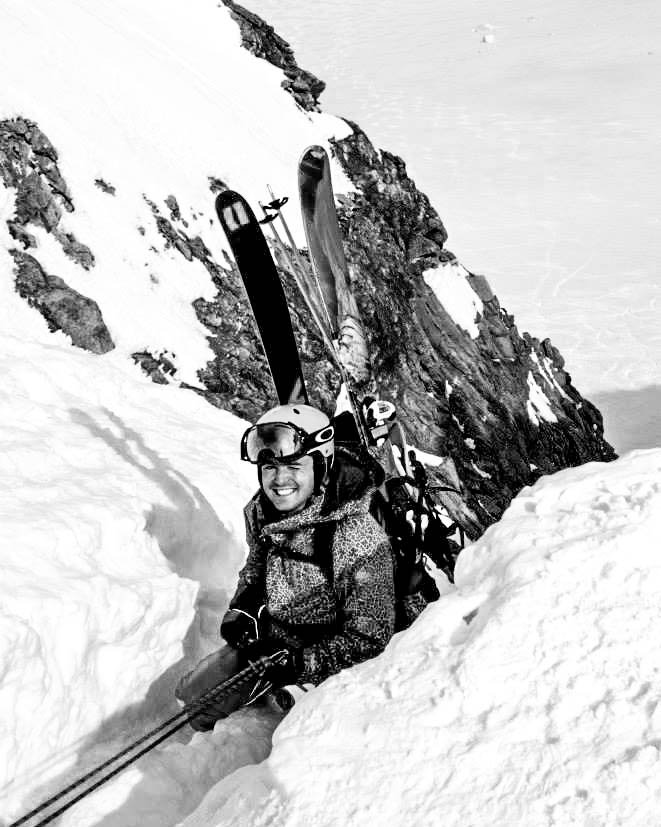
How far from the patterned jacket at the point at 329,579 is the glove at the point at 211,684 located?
0.80 feet

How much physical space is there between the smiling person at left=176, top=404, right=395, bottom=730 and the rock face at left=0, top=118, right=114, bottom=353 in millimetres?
7417

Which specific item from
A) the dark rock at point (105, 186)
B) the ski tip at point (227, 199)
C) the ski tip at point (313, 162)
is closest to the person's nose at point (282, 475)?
the ski tip at point (227, 199)

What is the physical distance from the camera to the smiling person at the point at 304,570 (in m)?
4.34

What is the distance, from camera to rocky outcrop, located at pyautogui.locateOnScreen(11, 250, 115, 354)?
11547 millimetres

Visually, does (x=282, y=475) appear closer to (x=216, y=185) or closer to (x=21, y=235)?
(x=21, y=235)

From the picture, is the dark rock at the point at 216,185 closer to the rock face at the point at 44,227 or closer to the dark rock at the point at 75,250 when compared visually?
the rock face at the point at 44,227

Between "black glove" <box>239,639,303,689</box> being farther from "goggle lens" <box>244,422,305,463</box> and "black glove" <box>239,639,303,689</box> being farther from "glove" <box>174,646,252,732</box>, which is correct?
"goggle lens" <box>244,422,305,463</box>

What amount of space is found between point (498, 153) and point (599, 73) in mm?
18976

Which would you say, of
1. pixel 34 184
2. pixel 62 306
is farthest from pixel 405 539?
pixel 34 184

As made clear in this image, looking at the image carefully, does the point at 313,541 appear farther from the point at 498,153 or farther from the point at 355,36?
the point at 355,36

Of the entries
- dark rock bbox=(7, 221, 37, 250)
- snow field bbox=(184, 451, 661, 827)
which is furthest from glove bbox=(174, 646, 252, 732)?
dark rock bbox=(7, 221, 37, 250)

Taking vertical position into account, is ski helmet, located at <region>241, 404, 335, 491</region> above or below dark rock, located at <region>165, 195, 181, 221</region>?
below

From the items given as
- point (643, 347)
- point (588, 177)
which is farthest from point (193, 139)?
point (588, 177)

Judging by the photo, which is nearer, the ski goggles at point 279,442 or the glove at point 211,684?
the glove at point 211,684
